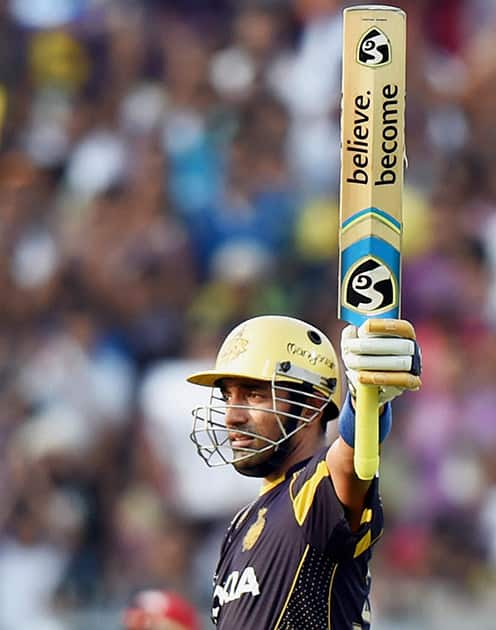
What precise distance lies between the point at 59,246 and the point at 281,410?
165 inches

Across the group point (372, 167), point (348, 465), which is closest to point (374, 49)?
point (372, 167)

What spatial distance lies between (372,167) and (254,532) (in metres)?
1.14

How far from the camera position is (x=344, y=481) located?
366 cm

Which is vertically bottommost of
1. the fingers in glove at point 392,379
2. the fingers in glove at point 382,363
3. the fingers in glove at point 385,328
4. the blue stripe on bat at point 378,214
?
the fingers in glove at point 392,379

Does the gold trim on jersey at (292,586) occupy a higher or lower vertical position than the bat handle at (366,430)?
lower

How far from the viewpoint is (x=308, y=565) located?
3.83 meters

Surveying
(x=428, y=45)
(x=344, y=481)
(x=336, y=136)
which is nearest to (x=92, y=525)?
(x=336, y=136)

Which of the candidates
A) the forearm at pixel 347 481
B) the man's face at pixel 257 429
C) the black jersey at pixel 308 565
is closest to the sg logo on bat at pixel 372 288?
the forearm at pixel 347 481

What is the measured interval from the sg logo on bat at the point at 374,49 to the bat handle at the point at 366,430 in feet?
2.51

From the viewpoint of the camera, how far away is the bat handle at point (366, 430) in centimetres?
337

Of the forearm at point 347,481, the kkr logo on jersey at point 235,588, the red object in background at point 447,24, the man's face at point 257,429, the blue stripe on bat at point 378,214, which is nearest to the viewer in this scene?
the blue stripe on bat at point 378,214

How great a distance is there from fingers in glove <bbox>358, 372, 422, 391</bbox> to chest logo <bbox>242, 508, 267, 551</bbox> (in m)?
0.89

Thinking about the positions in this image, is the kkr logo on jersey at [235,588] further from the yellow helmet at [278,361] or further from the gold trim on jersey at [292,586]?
the yellow helmet at [278,361]

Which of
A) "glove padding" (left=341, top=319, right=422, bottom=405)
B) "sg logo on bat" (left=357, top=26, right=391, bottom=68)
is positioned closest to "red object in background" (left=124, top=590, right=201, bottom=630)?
"glove padding" (left=341, top=319, right=422, bottom=405)
